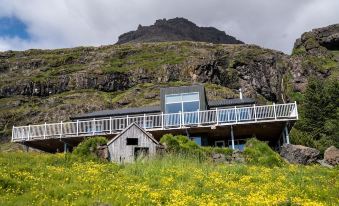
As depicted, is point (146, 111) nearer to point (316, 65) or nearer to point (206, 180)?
point (206, 180)

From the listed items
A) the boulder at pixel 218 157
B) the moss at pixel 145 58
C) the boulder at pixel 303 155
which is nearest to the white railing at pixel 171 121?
the boulder at pixel 303 155

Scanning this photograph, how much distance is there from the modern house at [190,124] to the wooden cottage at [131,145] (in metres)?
6.17

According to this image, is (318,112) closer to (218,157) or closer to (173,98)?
(173,98)

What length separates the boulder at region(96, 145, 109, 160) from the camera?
28984 millimetres

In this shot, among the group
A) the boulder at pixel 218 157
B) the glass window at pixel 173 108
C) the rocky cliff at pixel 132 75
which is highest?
the rocky cliff at pixel 132 75

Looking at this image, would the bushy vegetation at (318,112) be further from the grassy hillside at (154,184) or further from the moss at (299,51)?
the moss at (299,51)

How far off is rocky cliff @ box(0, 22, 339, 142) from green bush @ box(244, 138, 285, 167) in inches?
1763

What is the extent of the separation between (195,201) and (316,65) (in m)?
105

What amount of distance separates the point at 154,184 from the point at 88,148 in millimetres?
10439

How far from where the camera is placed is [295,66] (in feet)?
377

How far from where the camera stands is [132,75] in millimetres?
94375

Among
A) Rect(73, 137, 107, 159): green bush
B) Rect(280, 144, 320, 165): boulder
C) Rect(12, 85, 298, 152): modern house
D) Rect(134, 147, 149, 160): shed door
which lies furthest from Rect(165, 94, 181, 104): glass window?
Rect(73, 137, 107, 159): green bush

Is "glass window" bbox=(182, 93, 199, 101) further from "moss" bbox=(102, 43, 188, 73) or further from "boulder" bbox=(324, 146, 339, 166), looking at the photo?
"moss" bbox=(102, 43, 188, 73)

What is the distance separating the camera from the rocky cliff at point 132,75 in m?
78.0
